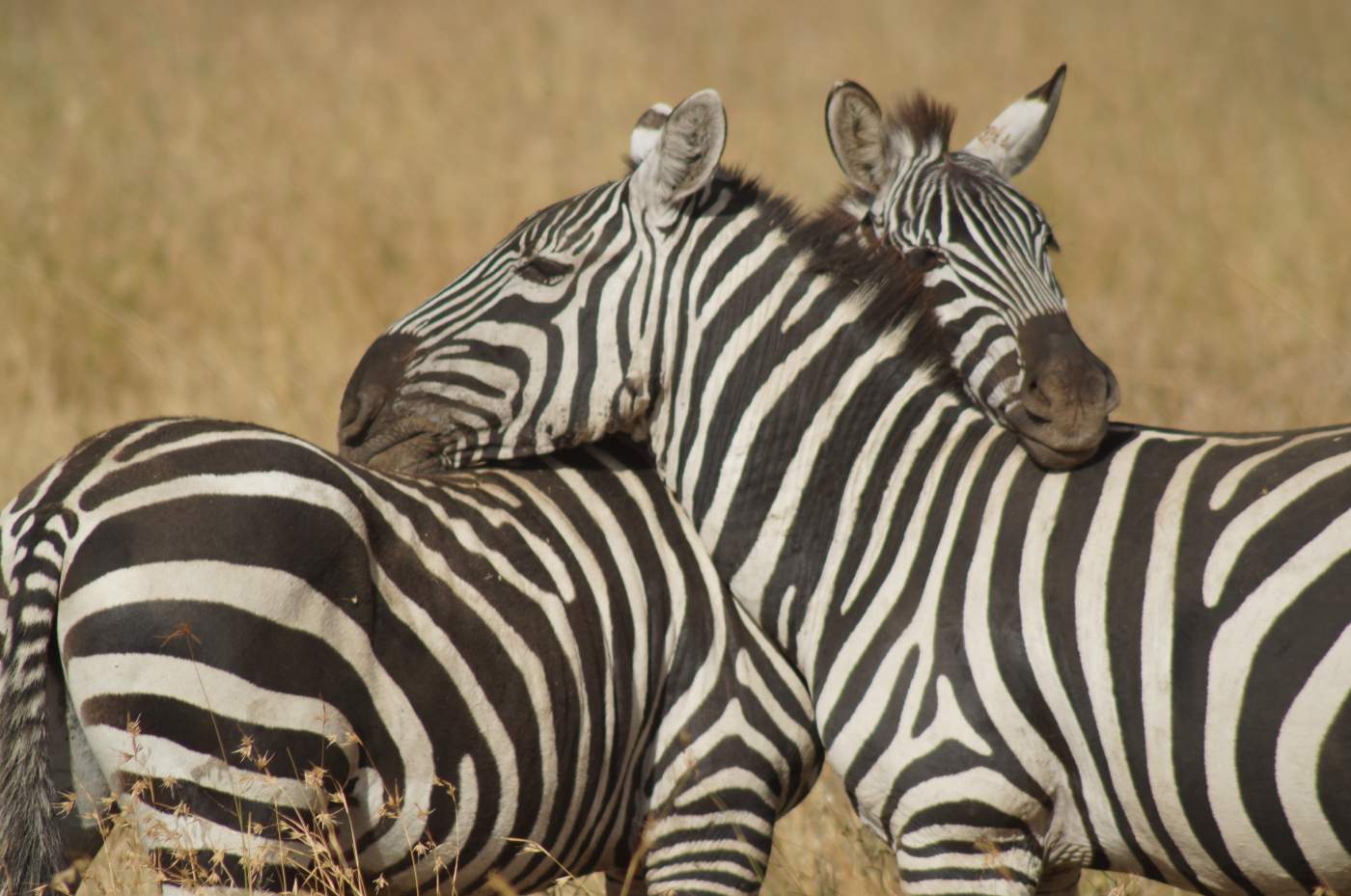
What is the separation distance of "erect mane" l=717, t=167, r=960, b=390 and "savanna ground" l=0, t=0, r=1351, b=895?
1.62 m

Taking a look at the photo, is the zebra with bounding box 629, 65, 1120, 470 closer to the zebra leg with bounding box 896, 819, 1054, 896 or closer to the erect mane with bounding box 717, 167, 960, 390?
the erect mane with bounding box 717, 167, 960, 390

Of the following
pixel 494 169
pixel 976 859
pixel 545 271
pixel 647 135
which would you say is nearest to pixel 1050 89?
pixel 647 135

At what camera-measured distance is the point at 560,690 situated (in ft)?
A: 10.8

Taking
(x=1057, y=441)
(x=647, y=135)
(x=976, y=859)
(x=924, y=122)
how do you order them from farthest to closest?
(x=924, y=122), (x=647, y=135), (x=1057, y=441), (x=976, y=859)

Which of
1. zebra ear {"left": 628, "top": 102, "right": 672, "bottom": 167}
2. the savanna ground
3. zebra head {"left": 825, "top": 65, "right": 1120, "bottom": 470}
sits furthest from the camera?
the savanna ground

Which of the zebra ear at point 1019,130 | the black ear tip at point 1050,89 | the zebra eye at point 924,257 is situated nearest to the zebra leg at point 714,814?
the zebra eye at point 924,257

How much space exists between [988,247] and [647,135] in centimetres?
108

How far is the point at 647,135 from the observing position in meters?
4.16

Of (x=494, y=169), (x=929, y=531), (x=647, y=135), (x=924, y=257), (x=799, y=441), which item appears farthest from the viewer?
(x=494, y=169)

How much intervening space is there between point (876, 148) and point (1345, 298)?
219 inches

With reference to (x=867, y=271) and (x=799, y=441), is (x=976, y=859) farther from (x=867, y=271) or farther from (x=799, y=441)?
(x=867, y=271)

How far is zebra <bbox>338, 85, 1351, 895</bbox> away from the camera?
2928 millimetres

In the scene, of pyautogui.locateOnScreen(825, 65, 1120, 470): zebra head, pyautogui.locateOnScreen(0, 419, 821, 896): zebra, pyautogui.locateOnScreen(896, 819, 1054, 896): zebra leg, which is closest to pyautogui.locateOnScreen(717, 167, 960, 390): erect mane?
pyautogui.locateOnScreen(825, 65, 1120, 470): zebra head

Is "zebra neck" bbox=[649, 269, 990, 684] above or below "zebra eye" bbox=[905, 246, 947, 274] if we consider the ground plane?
below
